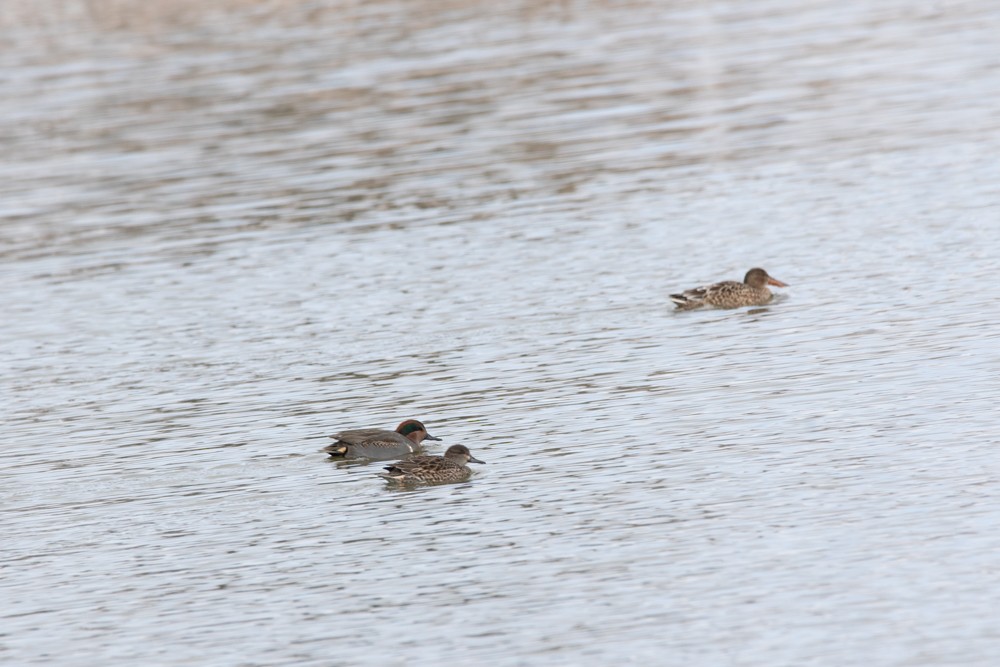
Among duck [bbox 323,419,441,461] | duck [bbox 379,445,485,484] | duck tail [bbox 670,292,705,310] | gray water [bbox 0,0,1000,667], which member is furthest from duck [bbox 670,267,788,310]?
duck [bbox 379,445,485,484]

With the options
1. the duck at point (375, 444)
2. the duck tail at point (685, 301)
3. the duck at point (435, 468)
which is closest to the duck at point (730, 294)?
the duck tail at point (685, 301)

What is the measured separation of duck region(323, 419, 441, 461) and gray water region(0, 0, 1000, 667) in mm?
227

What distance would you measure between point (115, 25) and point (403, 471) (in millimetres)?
66550

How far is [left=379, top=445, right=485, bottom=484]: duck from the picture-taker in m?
18.4

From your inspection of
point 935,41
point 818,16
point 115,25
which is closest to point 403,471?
point 935,41

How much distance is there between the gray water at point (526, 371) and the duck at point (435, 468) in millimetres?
181

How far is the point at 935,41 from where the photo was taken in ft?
168

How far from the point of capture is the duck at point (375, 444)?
63.6 feet

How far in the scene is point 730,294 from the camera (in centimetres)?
2536

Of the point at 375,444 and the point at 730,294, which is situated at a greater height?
the point at 375,444

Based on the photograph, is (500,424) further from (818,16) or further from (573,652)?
(818,16)

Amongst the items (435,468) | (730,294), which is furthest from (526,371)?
(435,468)

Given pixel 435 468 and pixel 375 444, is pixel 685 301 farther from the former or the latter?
pixel 435 468

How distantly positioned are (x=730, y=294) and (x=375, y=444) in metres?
7.42
